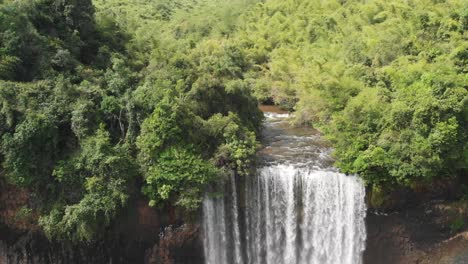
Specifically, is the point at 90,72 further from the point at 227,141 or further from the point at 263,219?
the point at 263,219

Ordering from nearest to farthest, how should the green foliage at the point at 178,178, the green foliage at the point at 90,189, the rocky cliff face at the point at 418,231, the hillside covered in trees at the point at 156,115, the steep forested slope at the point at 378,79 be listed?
the green foliage at the point at 90,189 → the hillside covered in trees at the point at 156,115 → the green foliage at the point at 178,178 → the steep forested slope at the point at 378,79 → the rocky cliff face at the point at 418,231

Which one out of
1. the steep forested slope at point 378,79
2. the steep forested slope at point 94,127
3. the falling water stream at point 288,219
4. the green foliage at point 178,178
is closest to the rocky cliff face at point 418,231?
the falling water stream at point 288,219

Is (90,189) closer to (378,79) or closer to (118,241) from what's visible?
(118,241)

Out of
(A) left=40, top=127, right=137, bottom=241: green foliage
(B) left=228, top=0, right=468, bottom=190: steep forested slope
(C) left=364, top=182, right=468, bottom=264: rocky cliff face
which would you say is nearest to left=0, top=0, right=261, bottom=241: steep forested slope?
(A) left=40, top=127, right=137, bottom=241: green foliage

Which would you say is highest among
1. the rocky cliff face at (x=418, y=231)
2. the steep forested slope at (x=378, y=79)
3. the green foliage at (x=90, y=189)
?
the steep forested slope at (x=378, y=79)

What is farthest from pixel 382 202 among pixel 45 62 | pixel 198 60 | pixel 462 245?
pixel 45 62

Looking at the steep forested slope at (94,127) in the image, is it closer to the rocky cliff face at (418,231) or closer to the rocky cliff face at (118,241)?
the rocky cliff face at (118,241)
